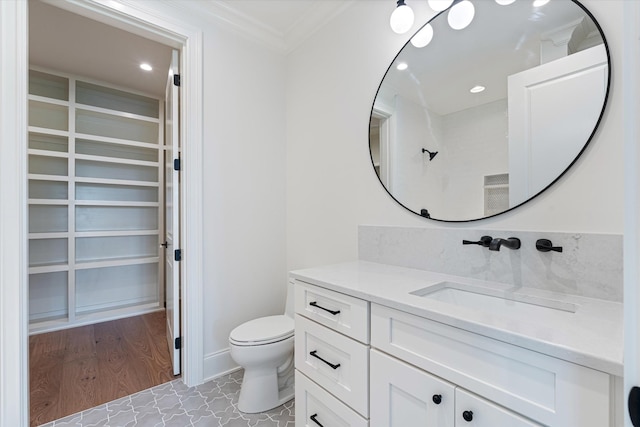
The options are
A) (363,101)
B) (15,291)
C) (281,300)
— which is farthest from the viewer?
(281,300)

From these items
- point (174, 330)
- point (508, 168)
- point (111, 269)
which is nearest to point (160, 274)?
point (111, 269)

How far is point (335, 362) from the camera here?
1.15m

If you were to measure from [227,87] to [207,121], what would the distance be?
1.06 feet

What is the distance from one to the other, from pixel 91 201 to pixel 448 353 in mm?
3625

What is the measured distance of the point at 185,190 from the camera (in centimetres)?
189

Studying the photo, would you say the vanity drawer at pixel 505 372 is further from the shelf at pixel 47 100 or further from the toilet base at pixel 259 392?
the shelf at pixel 47 100

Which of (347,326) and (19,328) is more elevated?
(347,326)

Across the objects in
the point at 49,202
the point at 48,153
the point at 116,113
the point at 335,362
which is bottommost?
the point at 335,362

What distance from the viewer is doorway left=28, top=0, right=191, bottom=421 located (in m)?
2.81

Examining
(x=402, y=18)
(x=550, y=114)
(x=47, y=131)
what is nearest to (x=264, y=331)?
(x=550, y=114)

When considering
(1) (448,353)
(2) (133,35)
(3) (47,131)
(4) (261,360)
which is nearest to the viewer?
(1) (448,353)

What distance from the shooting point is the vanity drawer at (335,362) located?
1.03 metres

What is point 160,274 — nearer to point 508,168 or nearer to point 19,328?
point 19,328

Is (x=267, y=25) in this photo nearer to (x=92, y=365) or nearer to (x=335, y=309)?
(x=335, y=309)
